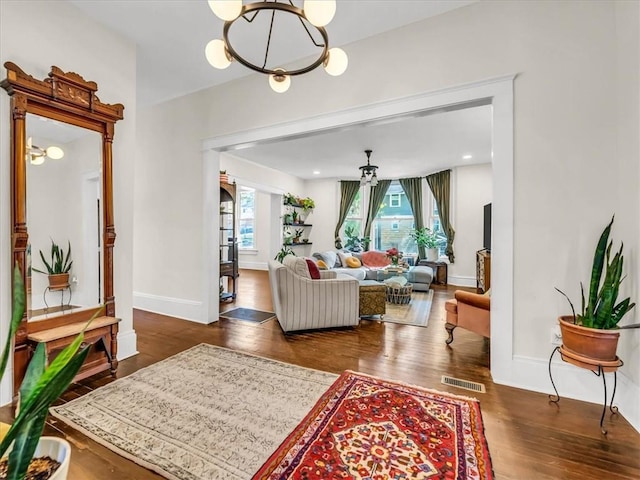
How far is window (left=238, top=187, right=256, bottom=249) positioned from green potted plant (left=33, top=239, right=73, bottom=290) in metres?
6.74

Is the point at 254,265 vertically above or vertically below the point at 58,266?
below

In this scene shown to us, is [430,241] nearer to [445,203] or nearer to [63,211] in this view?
[445,203]

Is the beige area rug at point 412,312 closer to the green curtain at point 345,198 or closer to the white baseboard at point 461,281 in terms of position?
the white baseboard at point 461,281

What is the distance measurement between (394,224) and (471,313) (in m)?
5.42

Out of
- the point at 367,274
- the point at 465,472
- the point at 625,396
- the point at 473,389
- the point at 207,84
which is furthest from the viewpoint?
the point at 367,274

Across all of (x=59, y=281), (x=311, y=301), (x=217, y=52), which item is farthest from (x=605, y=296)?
(x=59, y=281)

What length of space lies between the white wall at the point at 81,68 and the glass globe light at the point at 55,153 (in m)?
0.26

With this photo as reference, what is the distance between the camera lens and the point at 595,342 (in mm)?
1806

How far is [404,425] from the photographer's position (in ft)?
5.95

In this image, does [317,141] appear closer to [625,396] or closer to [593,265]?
[593,265]

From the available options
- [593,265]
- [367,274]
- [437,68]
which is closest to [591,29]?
[437,68]

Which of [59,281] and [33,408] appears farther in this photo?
[59,281]

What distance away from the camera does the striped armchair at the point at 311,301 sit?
347cm

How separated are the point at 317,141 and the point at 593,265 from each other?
4.14m
